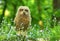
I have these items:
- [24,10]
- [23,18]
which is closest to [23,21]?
[23,18]

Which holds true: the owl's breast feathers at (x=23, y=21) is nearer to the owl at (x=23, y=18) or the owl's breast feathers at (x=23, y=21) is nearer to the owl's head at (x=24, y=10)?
the owl at (x=23, y=18)

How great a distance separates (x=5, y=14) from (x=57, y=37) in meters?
5.49

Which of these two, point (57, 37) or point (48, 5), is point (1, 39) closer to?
point (57, 37)

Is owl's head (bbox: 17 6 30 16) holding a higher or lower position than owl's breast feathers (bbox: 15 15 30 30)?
higher

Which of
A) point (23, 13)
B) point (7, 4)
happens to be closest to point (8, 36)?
point (23, 13)

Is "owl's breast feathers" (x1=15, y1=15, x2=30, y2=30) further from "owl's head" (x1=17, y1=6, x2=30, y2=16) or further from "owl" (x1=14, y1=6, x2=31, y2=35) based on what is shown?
"owl's head" (x1=17, y1=6, x2=30, y2=16)

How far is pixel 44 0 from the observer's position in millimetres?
10484

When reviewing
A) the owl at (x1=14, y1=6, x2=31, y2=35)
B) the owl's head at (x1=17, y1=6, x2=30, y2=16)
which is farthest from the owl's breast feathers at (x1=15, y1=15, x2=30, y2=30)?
the owl's head at (x1=17, y1=6, x2=30, y2=16)

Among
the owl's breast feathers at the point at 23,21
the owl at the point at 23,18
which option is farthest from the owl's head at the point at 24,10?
→ the owl's breast feathers at the point at 23,21

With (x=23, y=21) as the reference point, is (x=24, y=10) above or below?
above

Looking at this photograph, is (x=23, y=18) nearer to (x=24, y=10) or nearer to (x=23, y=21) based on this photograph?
(x=23, y=21)

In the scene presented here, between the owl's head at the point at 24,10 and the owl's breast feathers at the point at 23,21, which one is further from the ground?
the owl's head at the point at 24,10

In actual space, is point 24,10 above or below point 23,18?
above

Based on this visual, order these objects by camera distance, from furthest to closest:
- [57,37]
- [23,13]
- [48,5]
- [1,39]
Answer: [48,5], [23,13], [57,37], [1,39]
